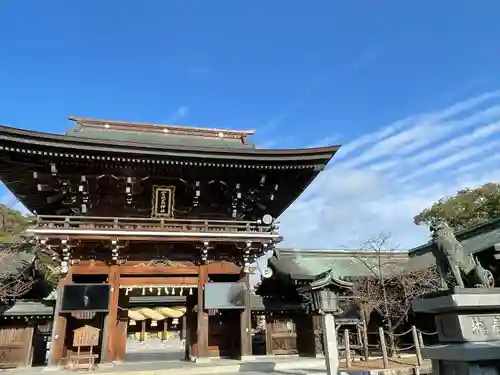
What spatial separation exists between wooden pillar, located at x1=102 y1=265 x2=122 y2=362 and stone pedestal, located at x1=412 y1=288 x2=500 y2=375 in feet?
32.9

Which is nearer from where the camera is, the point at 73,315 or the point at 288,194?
the point at 73,315

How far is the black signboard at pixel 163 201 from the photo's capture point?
14.1 meters

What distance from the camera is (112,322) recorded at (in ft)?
41.7

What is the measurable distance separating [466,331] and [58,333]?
11993 millimetres

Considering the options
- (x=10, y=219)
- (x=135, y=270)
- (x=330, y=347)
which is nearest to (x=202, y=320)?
(x=135, y=270)

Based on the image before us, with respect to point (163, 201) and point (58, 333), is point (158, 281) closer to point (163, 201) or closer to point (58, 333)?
point (163, 201)

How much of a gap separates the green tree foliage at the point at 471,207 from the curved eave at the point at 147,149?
85.8ft

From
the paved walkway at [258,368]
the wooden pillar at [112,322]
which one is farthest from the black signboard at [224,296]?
the wooden pillar at [112,322]

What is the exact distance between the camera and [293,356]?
1543 cm

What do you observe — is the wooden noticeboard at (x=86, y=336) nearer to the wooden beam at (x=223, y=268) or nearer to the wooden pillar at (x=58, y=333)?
the wooden pillar at (x=58, y=333)

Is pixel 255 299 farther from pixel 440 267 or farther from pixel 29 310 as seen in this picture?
pixel 440 267

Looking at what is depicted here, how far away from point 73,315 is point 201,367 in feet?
15.8

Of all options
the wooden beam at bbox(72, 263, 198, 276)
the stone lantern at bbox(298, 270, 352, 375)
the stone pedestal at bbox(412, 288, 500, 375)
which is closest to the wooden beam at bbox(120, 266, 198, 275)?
the wooden beam at bbox(72, 263, 198, 276)

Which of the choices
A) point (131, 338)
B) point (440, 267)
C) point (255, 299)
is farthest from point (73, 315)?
point (131, 338)
